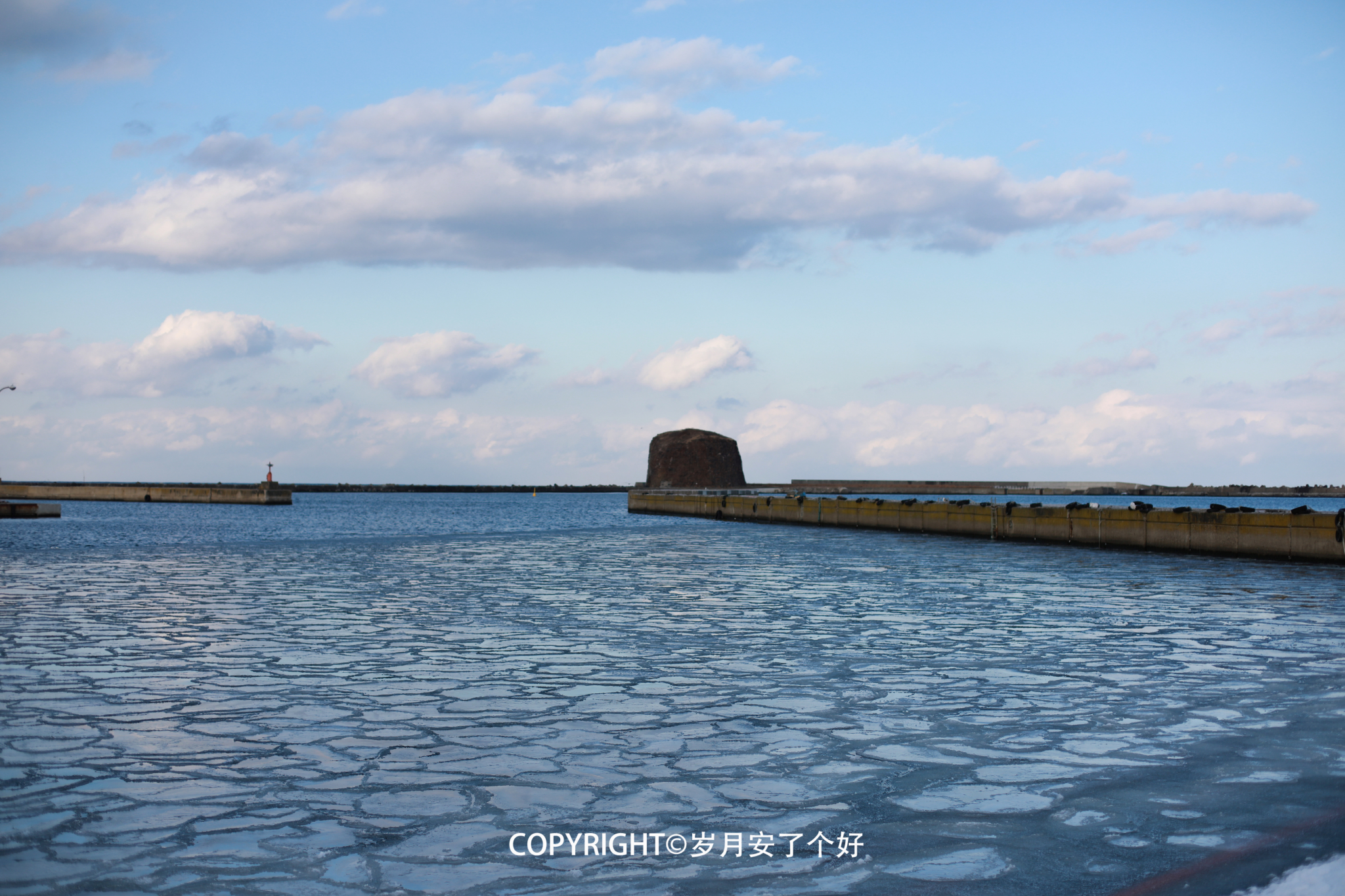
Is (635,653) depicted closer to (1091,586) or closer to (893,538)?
(1091,586)

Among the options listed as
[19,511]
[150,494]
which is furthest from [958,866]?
[150,494]

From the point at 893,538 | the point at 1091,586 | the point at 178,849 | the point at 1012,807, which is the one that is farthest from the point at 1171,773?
the point at 893,538

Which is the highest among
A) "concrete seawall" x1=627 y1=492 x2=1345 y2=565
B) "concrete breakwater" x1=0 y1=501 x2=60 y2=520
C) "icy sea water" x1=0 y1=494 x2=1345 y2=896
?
"concrete seawall" x1=627 y1=492 x2=1345 y2=565

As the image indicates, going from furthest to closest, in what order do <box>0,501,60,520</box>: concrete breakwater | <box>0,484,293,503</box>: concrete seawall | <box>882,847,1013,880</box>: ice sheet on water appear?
<box>0,484,293,503</box>: concrete seawall → <box>0,501,60,520</box>: concrete breakwater → <box>882,847,1013,880</box>: ice sheet on water

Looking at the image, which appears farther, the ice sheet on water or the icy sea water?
the icy sea water

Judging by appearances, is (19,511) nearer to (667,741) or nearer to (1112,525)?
(1112,525)

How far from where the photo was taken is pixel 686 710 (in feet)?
30.7

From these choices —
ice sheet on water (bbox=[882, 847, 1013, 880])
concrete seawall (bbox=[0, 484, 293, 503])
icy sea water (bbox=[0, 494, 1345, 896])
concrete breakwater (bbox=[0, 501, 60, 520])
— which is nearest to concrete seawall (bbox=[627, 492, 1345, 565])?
icy sea water (bbox=[0, 494, 1345, 896])

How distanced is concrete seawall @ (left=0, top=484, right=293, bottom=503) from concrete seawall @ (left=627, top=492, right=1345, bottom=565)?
79367 millimetres

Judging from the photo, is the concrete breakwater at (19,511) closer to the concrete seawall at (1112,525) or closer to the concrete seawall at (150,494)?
the concrete seawall at (150,494)

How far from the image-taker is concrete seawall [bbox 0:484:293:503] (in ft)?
406

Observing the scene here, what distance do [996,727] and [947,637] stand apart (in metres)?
5.78

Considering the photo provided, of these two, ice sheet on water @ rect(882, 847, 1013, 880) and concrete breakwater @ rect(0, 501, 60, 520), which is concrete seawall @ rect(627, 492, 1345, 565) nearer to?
ice sheet on water @ rect(882, 847, 1013, 880)

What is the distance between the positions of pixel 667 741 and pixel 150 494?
476 feet
